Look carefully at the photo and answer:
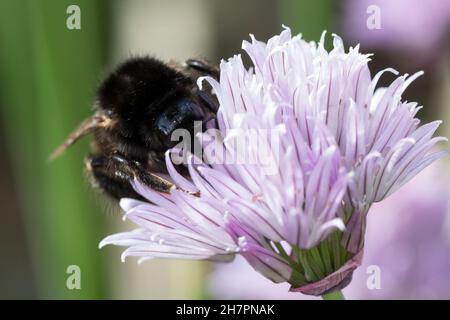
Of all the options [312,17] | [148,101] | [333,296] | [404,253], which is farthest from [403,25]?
[333,296]

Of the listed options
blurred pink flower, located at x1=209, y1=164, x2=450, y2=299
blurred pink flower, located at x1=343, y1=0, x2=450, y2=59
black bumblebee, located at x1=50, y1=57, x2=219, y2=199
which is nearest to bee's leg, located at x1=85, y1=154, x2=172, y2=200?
black bumblebee, located at x1=50, y1=57, x2=219, y2=199

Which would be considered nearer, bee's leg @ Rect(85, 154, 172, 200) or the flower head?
the flower head

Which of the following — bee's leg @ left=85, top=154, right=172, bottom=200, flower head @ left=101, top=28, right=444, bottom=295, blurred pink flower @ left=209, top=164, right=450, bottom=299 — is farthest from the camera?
blurred pink flower @ left=209, top=164, right=450, bottom=299

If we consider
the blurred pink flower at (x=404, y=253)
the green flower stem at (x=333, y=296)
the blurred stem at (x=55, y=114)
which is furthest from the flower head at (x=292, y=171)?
the blurred stem at (x=55, y=114)

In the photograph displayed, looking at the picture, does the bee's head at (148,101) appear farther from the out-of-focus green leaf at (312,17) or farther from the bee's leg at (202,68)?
the out-of-focus green leaf at (312,17)

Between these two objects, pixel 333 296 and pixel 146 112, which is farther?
pixel 146 112

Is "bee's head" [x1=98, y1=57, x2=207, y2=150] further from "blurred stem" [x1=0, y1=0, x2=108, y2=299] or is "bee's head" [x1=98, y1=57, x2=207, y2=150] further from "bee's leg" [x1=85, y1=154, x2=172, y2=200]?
"blurred stem" [x1=0, y1=0, x2=108, y2=299]

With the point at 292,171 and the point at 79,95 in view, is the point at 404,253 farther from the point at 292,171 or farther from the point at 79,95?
the point at 79,95
